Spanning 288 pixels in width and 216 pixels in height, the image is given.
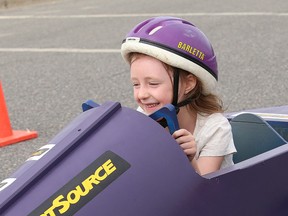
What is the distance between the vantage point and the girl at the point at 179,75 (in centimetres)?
263

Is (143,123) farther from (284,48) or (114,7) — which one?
(114,7)

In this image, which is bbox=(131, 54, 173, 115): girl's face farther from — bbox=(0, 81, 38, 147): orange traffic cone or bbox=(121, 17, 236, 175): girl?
bbox=(0, 81, 38, 147): orange traffic cone

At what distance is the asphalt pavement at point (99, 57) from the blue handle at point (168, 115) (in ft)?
7.10

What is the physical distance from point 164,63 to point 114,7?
10.1 m

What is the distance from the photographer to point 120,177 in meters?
2.24

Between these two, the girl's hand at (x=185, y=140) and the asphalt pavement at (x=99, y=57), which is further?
the asphalt pavement at (x=99, y=57)

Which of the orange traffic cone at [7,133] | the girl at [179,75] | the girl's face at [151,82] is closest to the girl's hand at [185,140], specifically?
the girl at [179,75]

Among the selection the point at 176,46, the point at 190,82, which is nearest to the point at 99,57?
the point at 190,82

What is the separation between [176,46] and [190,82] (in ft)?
0.64

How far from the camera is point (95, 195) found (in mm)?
2201

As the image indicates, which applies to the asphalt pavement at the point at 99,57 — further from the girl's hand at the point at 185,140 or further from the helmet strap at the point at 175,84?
the girl's hand at the point at 185,140

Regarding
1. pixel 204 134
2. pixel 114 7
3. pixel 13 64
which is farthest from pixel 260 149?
pixel 114 7

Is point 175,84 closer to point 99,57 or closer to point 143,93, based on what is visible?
point 143,93

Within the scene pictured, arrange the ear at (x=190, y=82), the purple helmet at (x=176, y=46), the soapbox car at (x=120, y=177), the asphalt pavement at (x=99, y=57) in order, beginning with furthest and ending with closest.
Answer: the asphalt pavement at (x=99, y=57) < the ear at (x=190, y=82) < the purple helmet at (x=176, y=46) < the soapbox car at (x=120, y=177)
